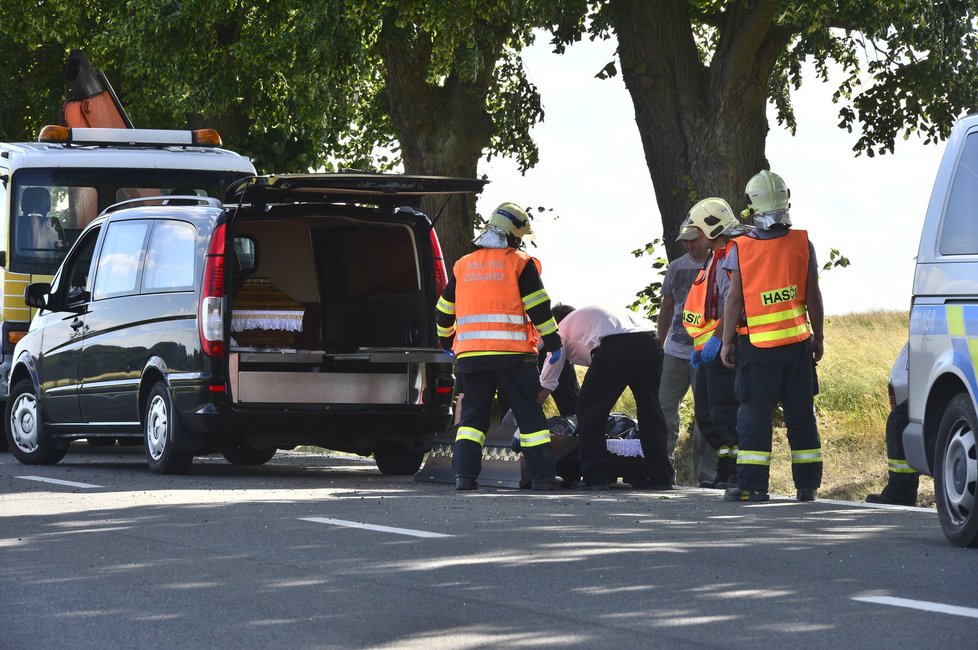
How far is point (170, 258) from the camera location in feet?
41.7

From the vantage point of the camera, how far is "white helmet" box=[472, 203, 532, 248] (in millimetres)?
11284

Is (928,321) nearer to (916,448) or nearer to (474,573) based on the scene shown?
(916,448)

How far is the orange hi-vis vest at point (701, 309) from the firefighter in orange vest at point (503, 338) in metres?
1.06

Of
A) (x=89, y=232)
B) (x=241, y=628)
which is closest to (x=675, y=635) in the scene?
(x=241, y=628)

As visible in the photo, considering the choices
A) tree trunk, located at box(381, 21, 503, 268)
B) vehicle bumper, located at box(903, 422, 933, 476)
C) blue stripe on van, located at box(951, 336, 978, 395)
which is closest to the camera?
blue stripe on van, located at box(951, 336, 978, 395)

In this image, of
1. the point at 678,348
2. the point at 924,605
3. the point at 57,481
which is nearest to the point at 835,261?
the point at 678,348

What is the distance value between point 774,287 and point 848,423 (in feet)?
24.4

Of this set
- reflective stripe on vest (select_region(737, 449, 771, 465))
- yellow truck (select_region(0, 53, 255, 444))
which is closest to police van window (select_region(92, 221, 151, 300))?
yellow truck (select_region(0, 53, 255, 444))

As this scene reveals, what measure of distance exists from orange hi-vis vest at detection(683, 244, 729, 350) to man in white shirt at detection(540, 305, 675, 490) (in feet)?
0.97

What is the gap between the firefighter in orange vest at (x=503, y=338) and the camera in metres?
11.2

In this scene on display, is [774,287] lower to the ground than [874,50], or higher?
lower

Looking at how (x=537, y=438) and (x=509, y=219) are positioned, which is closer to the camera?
(x=537, y=438)

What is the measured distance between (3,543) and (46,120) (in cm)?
2505

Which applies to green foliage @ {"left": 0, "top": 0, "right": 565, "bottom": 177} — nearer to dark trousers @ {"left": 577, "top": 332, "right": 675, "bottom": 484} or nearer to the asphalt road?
dark trousers @ {"left": 577, "top": 332, "right": 675, "bottom": 484}
